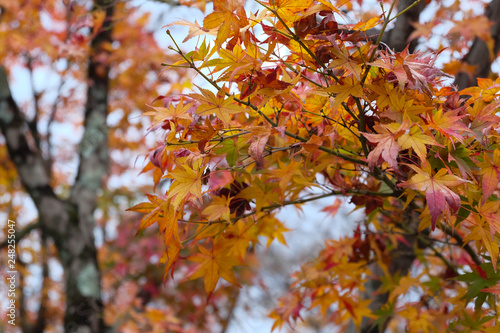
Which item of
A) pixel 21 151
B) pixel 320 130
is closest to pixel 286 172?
pixel 320 130

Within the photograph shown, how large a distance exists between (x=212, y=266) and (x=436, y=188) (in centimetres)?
54

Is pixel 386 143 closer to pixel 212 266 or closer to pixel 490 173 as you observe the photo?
pixel 490 173

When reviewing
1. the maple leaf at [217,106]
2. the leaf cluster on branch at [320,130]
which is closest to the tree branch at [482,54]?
the leaf cluster on branch at [320,130]

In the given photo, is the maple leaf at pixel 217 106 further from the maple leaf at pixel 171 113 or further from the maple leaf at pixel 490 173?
the maple leaf at pixel 490 173

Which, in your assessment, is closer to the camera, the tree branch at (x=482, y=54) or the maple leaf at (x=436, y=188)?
the maple leaf at (x=436, y=188)

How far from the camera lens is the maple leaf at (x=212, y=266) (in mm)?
942

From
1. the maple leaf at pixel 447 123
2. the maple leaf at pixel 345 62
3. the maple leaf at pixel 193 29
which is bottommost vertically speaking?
the maple leaf at pixel 447 123

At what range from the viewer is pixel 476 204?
81 centimetres

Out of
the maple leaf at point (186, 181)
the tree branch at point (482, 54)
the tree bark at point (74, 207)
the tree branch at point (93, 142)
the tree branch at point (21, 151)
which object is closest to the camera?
the maple leaf at point (186, 181)

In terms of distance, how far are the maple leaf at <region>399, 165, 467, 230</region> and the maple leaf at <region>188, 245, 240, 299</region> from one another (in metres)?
0.48

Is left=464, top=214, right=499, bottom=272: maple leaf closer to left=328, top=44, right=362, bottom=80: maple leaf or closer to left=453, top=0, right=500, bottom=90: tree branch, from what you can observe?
left=328, top=44, right=362, bottom=80: maple leaf

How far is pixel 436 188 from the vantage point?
66 centimetres

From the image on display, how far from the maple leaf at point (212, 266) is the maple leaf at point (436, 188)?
0.48m

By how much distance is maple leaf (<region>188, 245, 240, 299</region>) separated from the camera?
37.1 inches
